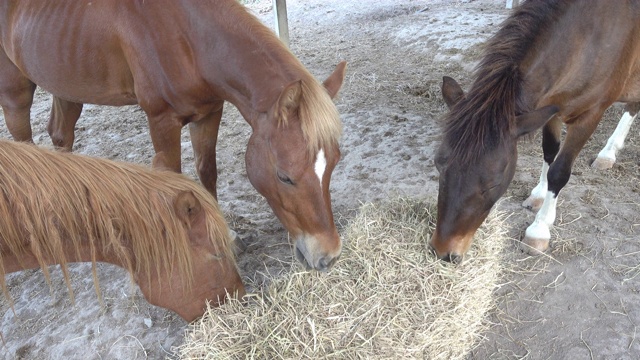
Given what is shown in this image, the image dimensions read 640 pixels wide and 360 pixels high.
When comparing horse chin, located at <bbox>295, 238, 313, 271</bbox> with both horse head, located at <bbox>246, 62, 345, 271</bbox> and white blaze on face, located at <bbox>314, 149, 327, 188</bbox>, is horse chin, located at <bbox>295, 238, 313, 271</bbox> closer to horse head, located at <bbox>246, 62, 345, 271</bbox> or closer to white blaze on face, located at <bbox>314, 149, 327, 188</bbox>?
horse head, located at <bbox>246, 62, 345, 271</bbox>

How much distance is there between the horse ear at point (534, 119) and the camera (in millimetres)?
1966

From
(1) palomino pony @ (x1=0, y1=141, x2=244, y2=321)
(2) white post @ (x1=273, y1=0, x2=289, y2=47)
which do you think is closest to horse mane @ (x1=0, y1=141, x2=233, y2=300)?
(1) palomino pony @ (x1=0, y1=141, x2=244, y2=321)

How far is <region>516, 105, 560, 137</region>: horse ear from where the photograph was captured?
197cm

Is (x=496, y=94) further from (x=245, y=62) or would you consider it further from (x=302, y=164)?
(x=245, y=62)

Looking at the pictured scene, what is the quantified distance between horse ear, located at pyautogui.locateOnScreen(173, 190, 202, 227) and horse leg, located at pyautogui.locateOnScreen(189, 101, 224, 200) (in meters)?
1.23

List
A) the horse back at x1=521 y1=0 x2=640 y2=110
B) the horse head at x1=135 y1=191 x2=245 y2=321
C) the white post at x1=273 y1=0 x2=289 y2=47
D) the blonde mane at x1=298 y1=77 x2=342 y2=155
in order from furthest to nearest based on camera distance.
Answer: the white post at x1=273 y1=0 x2=289 y2=47 → the horse back at x1=521 y1=0 x2=640 y2=110 → the blonde mane at x1=298 y1=77 x2=342 y2=155 → the horse head at x1=135 y1=191 x2=245 y2=321

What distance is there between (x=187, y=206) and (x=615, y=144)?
356cm

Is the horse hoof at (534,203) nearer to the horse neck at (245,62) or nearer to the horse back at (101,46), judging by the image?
the horse neck at (245,62)

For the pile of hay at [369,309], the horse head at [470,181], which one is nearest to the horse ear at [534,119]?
the horse head at [470,181]

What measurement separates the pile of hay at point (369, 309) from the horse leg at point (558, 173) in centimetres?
59

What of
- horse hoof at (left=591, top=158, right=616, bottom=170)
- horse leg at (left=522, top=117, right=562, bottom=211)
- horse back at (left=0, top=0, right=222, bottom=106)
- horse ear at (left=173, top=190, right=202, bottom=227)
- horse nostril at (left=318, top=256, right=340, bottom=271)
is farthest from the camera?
horse hoof at (left=591, top=158, right=616, bottom=170)

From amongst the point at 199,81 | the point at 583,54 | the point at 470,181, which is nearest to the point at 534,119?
the point at 470,181

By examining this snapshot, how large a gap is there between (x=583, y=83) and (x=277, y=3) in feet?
15.2

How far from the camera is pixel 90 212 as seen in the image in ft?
4.83
